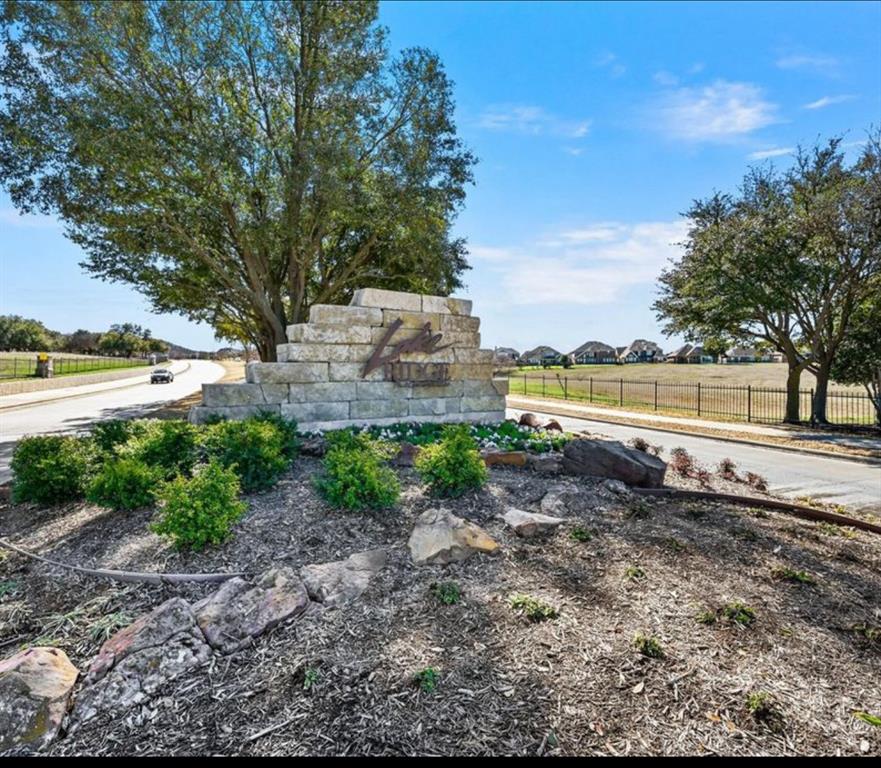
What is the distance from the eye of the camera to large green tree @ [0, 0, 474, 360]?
9203mm

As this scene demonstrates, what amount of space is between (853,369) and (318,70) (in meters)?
17.4

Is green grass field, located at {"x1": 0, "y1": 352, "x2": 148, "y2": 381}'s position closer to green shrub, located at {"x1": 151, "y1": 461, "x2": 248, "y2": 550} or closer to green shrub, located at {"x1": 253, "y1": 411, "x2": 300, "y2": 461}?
green shrub, located at {"x1": 253, "y1": 411, "x2": 300, "y2": 461}

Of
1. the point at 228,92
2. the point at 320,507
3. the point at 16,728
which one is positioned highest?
the point at 228,92

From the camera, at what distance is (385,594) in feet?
9.36

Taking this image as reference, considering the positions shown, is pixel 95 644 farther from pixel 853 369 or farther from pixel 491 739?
pixel 853 369

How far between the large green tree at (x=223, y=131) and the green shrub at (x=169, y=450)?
6.67m

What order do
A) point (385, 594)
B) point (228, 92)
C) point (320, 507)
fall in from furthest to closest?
point (228, 92) → point (320, 507) → point (385, 594)

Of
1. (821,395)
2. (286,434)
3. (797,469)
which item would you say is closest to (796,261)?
(821,395)

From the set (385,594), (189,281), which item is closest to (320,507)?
(385,594)

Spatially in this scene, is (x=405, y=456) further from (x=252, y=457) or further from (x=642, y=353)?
(x=642, y=353)

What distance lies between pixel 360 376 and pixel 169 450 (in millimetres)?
3245

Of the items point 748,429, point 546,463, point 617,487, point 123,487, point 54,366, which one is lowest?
point 748,429

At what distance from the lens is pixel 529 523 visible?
373 centimetres

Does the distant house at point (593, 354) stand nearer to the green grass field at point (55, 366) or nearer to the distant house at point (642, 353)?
the distant house at point (642, 353)
